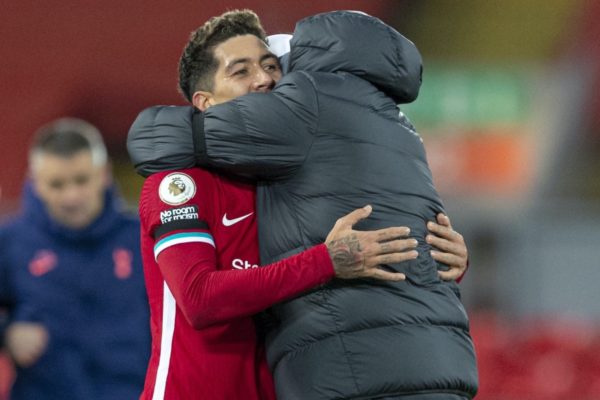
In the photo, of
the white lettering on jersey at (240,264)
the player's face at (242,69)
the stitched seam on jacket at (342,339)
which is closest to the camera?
the stitched seam on jacket at (342,339)

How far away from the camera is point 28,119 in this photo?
13.5 meters

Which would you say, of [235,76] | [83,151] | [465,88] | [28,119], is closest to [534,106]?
[465,88]

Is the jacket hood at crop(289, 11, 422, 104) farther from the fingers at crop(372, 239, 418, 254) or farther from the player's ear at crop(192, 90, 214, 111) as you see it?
the fingers at crop(372, 239, 418, 254)

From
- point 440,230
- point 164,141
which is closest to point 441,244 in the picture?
point 440,230

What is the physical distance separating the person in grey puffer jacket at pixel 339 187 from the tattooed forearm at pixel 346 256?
8 centimetres

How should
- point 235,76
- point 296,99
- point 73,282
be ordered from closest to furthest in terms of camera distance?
point 296,99 → point 235,76 → point 73,282

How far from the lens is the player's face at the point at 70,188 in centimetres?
466

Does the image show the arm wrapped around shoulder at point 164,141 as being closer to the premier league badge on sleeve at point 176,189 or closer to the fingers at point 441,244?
the premier league badge on sleeve at point 176,189

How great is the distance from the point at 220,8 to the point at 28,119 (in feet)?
8.18

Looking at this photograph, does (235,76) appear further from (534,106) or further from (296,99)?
(534,106)

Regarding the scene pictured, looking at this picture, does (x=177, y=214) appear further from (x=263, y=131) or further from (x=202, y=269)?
(x=263, y=131)

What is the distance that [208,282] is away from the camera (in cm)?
304

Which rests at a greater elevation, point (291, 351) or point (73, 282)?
point (291, 351)

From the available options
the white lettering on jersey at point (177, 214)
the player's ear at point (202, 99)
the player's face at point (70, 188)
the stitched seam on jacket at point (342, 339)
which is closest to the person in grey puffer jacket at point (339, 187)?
the stitched seam on jacket at point (342, 339)
